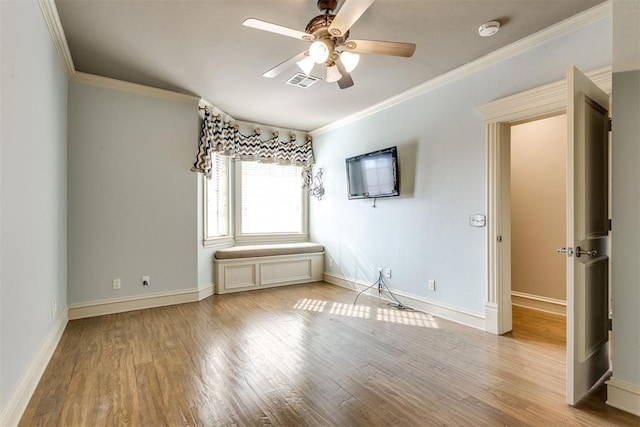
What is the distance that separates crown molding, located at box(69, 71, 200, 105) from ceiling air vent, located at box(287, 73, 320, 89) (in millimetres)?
1424

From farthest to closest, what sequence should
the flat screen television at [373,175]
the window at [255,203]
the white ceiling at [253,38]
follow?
the window at [255,203]
the flat screen television at [373,175]
the white ceiling at [253,38]

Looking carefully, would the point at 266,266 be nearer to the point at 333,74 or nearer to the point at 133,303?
the point at 133,303

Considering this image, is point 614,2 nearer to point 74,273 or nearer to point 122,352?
point 122,352

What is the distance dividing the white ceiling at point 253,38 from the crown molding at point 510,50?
0.25 ft

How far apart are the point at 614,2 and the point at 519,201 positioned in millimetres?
2660

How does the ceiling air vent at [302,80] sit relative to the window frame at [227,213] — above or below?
above

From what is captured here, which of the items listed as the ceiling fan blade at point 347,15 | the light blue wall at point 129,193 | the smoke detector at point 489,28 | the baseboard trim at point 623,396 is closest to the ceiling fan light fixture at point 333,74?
the ceiling fan blade at point 347,15

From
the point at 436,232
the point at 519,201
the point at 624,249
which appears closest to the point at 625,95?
the point at 624,249

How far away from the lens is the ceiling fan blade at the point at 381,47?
222cm

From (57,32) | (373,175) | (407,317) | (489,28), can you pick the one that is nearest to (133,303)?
(57,32)

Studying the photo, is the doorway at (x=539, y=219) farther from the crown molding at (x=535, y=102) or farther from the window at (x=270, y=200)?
the window at (x=270, y=200)

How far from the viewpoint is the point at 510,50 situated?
116 inches

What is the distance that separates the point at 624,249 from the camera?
1.94 m

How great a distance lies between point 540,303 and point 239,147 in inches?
186
